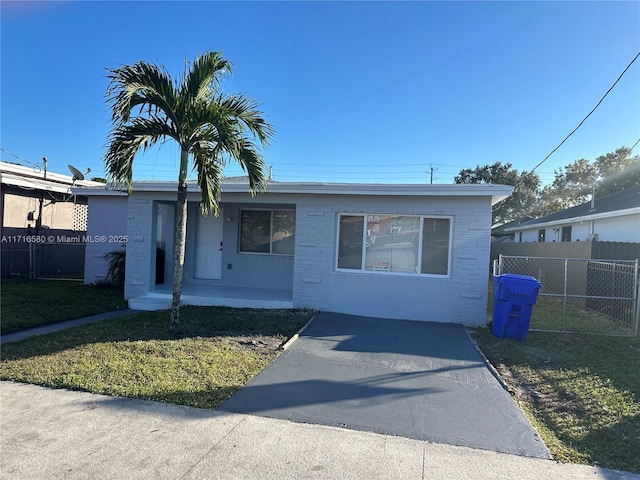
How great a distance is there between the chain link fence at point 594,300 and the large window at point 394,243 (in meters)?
1.26

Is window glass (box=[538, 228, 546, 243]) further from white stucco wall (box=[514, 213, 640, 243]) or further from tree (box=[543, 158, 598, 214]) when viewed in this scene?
tree (box=[543, 158, 598, 214])

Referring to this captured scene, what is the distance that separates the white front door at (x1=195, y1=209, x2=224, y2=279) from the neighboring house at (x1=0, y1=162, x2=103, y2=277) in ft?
12.9

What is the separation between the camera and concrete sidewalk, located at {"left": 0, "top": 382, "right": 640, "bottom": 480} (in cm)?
300

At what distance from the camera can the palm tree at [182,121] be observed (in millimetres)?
6113

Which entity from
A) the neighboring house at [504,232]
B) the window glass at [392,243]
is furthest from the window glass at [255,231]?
the neighboring house at [504,232]

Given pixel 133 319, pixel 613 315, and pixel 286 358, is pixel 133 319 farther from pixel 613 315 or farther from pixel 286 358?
pixel 613 315

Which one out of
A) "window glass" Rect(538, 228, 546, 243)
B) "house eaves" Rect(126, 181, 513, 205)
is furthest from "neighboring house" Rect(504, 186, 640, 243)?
"house eaves" Rect(126, 181, 513, 205)

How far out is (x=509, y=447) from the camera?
3486mm

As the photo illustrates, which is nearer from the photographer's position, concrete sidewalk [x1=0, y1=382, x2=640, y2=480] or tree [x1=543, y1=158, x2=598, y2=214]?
concrete sidewalk [x1=0, y1=382, x2=640, y2=480]

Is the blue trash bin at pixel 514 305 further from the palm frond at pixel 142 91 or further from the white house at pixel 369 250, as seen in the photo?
the palm frond at pixel 142 91

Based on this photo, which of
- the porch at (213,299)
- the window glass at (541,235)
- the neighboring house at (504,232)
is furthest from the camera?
the neighboring house at (504,232)

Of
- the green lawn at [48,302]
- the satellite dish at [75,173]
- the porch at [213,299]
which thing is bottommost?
the green lawn at [48,302]

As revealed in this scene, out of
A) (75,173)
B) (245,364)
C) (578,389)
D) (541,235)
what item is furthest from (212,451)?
(541,235)

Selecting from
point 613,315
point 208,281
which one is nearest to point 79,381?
point 208,281
